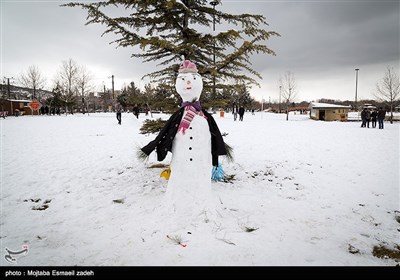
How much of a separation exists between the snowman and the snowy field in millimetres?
286

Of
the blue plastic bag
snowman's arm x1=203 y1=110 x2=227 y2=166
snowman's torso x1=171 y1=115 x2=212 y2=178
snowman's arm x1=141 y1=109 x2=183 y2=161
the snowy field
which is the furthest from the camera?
the blue plastic bag

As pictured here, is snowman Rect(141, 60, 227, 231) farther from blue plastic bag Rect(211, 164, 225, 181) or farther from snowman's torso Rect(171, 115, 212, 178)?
blue plastic bag Rect(211, 164, 225, 181)

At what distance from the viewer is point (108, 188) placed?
17.9 ft

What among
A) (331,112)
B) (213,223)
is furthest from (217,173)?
(331,112)

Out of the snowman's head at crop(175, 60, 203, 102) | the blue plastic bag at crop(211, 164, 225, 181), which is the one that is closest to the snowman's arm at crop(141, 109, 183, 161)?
the snowman's head at crop(175, 60, 203, 102)

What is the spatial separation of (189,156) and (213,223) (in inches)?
47.0

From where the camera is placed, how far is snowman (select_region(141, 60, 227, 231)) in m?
3.70

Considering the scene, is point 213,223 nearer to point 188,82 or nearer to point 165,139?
point 165,139

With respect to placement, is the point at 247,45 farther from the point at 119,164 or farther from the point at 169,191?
the point at 119,164

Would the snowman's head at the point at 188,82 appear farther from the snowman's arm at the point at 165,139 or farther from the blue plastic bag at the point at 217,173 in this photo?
the blue plastic bag at the point at 217,173

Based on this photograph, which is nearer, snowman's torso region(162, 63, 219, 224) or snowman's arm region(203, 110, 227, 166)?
snowman's torso region(162, 63, 219, 224)

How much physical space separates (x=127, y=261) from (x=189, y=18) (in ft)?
17.7

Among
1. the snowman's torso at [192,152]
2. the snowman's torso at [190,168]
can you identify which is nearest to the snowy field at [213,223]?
the snowman's torso at [190,168]

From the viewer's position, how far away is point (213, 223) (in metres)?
3.73
